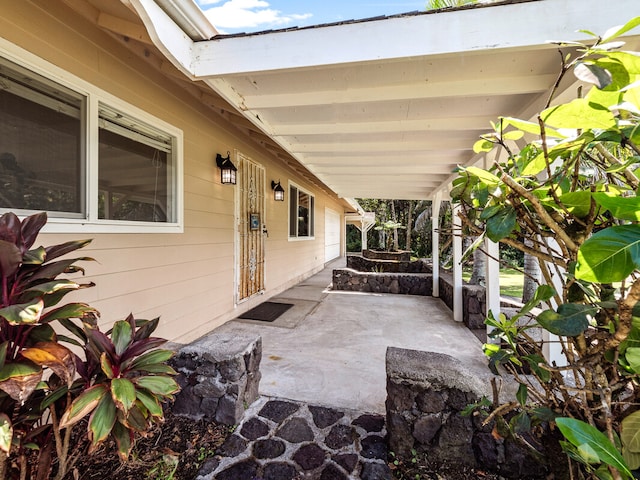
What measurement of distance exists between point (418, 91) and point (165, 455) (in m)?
3.30

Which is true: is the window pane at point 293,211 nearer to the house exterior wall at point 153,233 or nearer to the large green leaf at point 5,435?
the house exterior wall at point 153,233

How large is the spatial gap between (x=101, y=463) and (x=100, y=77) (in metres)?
2.91

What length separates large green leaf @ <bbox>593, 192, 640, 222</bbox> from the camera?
682 millimetres

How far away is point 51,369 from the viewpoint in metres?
1.08

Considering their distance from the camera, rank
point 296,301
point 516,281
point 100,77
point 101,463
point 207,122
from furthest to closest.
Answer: point 516,281 < point 296,301 < point 207,122 < point 100,77 < point 101,463

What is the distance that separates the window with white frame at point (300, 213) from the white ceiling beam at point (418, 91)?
4.81 meters

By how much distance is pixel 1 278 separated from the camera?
1198mm

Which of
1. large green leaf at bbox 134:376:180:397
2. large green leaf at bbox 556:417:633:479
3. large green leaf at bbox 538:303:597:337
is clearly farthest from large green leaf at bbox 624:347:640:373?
large green leaf at bbox 134:376:180:397

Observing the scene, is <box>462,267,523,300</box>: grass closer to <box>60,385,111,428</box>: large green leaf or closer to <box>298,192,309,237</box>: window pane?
<box>298,192,309,237</box>: window pane

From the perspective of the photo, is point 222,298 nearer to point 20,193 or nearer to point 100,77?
point 20,193

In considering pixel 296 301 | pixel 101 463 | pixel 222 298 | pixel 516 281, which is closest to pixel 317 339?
pixel 222 298

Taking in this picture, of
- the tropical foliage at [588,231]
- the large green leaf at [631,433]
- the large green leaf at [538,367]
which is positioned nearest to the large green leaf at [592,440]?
the tropical foliage at [588,231]

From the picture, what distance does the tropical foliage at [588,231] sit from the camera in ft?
2.38

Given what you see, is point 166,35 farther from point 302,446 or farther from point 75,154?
point 302,446
